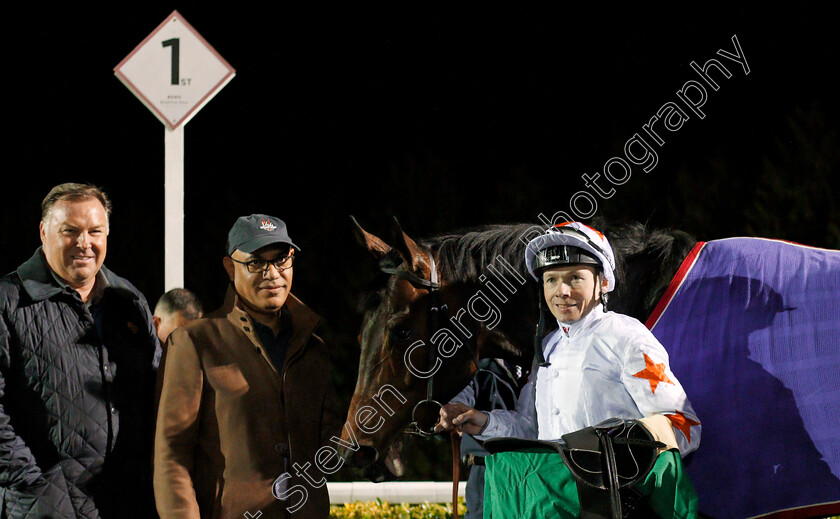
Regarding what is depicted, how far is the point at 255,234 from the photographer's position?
276 centimetres

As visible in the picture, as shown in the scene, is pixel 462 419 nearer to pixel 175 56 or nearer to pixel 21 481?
pixel 21 481

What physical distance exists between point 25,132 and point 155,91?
4637 millimetres

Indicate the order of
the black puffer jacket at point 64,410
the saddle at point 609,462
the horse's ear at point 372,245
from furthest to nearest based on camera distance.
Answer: the horse's ear at point 372,245 → the black puffer jacket at point 64,410 → the saddle at point 609,462

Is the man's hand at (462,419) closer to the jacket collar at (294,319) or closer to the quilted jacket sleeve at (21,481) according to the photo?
the jacket collar at (294,319)

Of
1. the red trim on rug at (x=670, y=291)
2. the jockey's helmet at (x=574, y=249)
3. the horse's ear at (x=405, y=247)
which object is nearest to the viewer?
the jockey's helmet at (x=574, y=249)

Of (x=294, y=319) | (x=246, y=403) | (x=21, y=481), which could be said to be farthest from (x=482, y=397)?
(x=21, y=481)

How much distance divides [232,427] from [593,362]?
1204 mm

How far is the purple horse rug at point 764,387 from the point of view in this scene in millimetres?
2814

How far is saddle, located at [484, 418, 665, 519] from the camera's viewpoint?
2072mm

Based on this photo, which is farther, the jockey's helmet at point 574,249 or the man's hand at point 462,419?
the man's hand at point 462,419

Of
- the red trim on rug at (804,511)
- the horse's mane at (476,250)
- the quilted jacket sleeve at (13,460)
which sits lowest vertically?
the red trim on rug at (804,511)

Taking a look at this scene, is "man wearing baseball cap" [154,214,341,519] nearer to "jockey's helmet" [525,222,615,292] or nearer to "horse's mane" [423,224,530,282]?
"horse's mane" [423,224,530,282]

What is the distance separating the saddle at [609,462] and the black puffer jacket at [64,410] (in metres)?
1.63

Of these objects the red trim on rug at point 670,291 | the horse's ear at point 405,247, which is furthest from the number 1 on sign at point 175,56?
the red trim on rug at point 670,291
